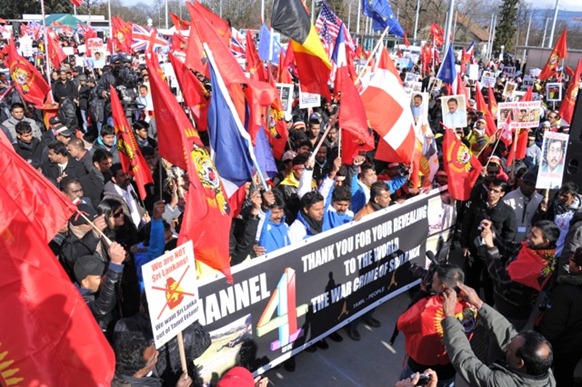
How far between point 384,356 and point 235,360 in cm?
174

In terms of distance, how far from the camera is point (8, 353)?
A: 2248 millimetres

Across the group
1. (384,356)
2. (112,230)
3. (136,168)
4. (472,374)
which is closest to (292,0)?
(136,168)

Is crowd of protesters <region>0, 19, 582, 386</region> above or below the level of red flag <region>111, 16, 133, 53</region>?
below

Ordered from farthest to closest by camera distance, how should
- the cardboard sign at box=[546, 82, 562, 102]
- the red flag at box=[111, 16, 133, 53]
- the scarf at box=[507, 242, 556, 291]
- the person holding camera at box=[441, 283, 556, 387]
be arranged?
the red flag at box=[111, 16, 133, 53], the cardboard sign at box=[546, 82, 562, 102], the scarf at box=[507, 242, 556, 291], the person holding camera at box=[441, 283, 556, 387]

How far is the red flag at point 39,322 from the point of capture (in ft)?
7.50

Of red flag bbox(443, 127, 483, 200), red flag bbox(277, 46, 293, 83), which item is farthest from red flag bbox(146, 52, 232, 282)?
red flag bbox(277, 46, 293, 83)

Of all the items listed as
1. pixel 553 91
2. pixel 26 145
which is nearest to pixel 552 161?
pixel 26 145

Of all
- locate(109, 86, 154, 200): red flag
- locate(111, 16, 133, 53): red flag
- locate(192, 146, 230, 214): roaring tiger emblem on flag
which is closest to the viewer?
locate(192, 146, 230, 214): roaring tiger emblem on flag

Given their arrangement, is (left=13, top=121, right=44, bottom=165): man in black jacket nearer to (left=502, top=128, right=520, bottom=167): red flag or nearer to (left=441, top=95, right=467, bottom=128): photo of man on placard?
(left=441, top=95, right=467, bottom=128): photo of man on placard

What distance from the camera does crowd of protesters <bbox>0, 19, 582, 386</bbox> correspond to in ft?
9.86

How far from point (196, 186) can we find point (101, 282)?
968 mm

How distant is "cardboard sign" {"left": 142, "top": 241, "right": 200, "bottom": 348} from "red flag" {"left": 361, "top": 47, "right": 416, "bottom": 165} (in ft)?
11.7

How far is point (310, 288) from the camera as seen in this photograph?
4633 millimetres

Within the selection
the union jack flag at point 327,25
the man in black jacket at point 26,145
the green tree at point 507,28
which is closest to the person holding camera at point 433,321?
the man in black jacket at point 26,145
